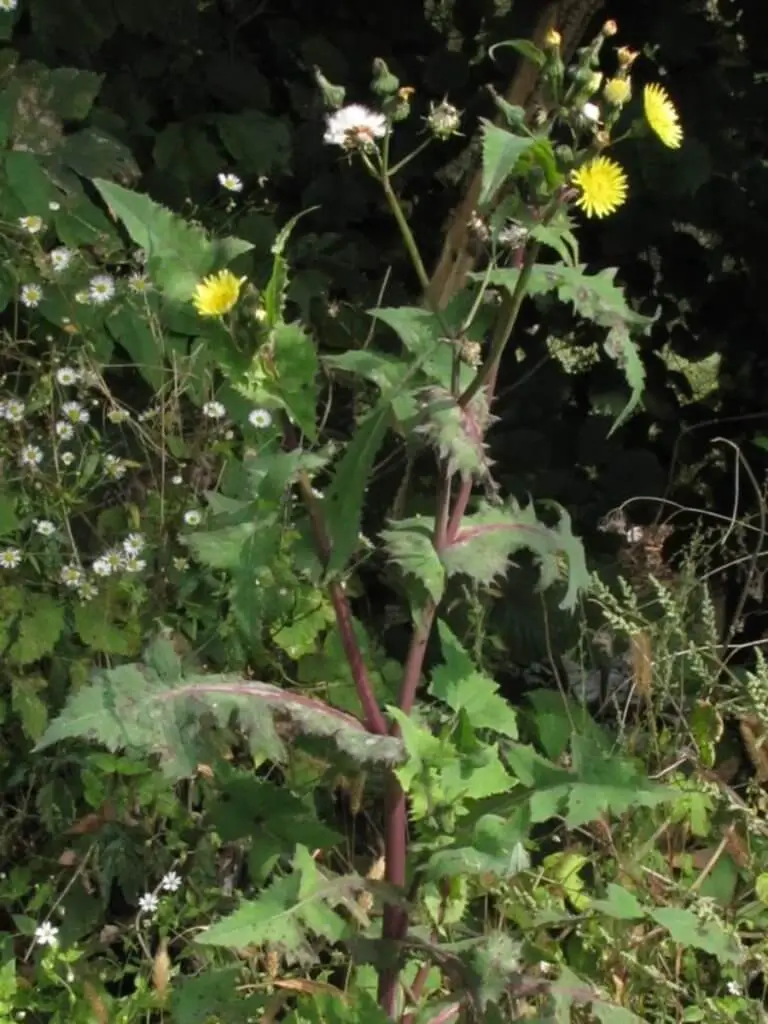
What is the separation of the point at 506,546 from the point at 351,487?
0.18 meters

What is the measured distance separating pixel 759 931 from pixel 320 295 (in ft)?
3.65

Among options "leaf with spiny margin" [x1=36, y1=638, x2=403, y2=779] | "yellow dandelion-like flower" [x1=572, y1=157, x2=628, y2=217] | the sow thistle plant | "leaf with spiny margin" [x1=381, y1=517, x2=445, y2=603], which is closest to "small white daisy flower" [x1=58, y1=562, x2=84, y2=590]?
the sow thistle plant

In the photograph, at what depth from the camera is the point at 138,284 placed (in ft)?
5.41

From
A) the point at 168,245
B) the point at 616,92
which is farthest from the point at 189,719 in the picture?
the point at 616,92

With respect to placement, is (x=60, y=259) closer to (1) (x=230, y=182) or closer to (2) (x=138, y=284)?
(2) (x=138, y=284)

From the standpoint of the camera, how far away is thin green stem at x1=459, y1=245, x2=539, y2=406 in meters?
0.90

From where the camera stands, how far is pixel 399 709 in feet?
3.53

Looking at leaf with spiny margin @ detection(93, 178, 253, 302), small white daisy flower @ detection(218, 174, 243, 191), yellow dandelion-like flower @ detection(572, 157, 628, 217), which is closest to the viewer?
yellow dandelion-like flower @ detection(572, 157, 628, 217)

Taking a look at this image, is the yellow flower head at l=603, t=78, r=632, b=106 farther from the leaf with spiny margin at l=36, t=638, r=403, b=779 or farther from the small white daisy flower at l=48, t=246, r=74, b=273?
the small white daisy flower at l=48, t=246, r=74, b=273

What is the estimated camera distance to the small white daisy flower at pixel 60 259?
5.35 ft

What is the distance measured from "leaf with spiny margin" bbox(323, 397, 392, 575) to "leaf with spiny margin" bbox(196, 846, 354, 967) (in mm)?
300

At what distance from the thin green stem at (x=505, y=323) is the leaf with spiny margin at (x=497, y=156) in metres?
0.10

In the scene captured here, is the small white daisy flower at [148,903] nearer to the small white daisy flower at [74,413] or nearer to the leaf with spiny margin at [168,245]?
the small white daisy flower at [74,413]

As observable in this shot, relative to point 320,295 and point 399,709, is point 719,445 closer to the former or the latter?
point 320,295
